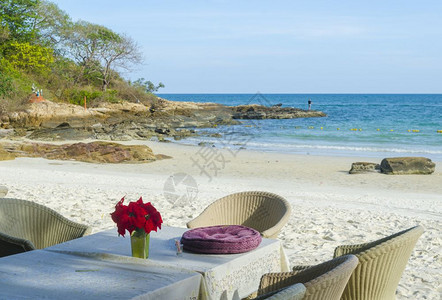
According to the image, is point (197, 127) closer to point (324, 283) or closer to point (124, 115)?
point (124, 115)

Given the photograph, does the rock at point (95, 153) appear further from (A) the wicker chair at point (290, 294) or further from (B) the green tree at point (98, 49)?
(B) the green tree at point (98, 49)

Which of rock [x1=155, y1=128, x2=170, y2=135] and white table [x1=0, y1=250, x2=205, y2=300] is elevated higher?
white table [x1=0, y1=250, x2=205, y2=300]

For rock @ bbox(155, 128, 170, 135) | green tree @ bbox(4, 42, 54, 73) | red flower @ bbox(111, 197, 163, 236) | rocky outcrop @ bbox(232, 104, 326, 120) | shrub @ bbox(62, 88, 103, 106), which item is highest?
green tree @ bbox(4, 42, 54, 73)

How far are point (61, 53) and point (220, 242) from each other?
41.0 m

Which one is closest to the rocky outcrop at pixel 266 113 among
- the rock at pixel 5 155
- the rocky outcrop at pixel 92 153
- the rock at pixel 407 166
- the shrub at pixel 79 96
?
the shrub at pixel 79 96

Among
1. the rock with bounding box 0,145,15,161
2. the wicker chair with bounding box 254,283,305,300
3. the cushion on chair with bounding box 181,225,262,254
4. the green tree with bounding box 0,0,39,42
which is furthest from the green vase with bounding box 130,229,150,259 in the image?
the green tree with bounding box 0,0,39,42

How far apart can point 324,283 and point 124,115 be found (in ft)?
109

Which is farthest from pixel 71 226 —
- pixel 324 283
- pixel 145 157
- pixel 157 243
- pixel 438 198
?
pixel 145 157

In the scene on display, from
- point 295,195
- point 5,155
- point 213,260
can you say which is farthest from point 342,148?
point 213,260

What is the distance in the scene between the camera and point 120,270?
2766 millimetres

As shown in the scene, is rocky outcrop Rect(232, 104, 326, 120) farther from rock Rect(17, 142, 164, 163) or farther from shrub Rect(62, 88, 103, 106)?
rock Rect(17, 142, 164, 163)

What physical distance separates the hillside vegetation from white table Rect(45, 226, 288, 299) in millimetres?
31366

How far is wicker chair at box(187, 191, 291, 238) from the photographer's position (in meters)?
4.47

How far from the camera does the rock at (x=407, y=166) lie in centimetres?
1348
